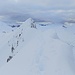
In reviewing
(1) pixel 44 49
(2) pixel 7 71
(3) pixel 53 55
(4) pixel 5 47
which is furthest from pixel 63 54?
(4) pixel 5 47

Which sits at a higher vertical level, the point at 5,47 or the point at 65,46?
the point at 65,46

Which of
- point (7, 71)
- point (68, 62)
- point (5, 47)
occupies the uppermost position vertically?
point (68, 62)

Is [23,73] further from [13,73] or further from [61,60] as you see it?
[61,60]

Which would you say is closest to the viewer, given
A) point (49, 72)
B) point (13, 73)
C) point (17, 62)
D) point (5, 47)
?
point (49, 72)

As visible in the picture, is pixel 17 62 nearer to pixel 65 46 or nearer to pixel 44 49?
pixel 44 49

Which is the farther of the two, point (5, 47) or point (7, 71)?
point (5, 47)

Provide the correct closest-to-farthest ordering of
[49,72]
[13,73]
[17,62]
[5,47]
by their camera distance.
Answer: [49,72], [13,73], [17,62], [5,47]

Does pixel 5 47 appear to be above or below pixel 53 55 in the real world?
below

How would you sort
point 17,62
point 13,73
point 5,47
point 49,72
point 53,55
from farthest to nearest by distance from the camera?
point 5,47, point 17,62, point 53,55, point 13,73, point 49,72

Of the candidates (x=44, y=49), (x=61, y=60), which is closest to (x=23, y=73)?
(x=61, y=60)
